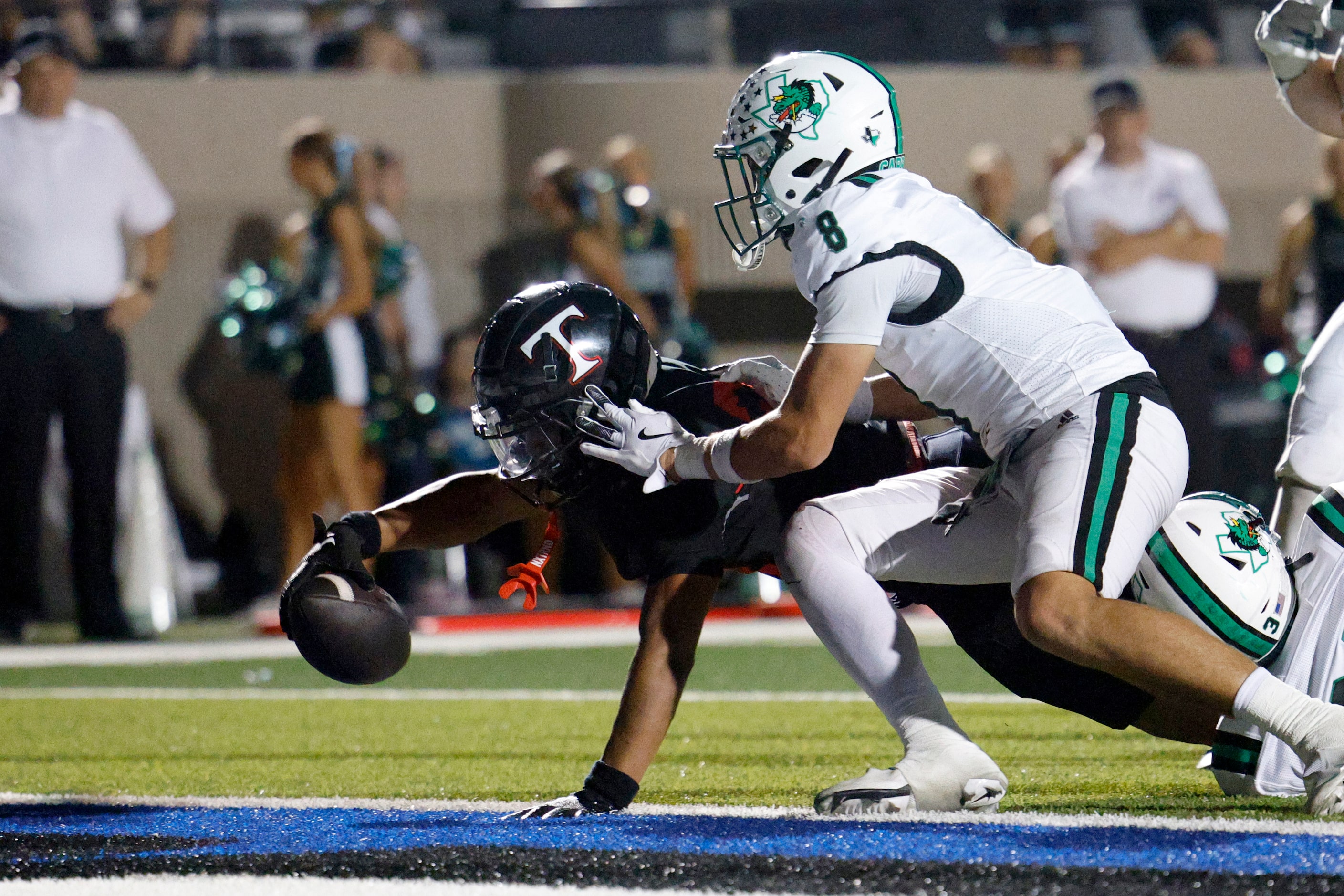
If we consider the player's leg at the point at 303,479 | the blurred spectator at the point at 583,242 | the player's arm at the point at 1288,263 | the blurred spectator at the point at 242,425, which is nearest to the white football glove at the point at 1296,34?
the player's arm at the point at 1288,263

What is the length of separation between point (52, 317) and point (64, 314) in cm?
5

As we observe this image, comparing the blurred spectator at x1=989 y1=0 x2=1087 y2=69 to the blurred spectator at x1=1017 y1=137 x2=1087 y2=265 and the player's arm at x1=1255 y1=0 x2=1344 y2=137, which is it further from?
the player's arm at x1=1255 y1=0 x2=1344 y2=137

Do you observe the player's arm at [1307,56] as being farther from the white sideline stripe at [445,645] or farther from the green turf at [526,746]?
the white sideline stripe at [445,645]

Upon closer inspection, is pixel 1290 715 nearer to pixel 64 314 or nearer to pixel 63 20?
pixel 64 314

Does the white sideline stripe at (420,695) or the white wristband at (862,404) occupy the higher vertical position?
the white wristband at (862,404)

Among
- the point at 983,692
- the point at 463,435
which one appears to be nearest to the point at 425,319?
the point at 463,435

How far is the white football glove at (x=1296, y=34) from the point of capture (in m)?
4.22

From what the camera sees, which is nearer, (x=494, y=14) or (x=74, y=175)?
(x=74, y=175)

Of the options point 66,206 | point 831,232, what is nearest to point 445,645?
point 66,206

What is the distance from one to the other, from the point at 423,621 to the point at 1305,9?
16.0 ft

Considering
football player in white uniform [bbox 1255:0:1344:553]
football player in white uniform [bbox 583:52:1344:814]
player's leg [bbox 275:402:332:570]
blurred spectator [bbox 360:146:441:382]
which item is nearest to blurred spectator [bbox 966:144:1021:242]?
blurred spectator [bbox 360:146:441:382]

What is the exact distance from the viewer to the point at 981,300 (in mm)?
3371

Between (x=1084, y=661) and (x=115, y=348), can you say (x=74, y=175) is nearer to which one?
(x=115, y=348)

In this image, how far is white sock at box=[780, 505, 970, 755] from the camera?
3373 mm
